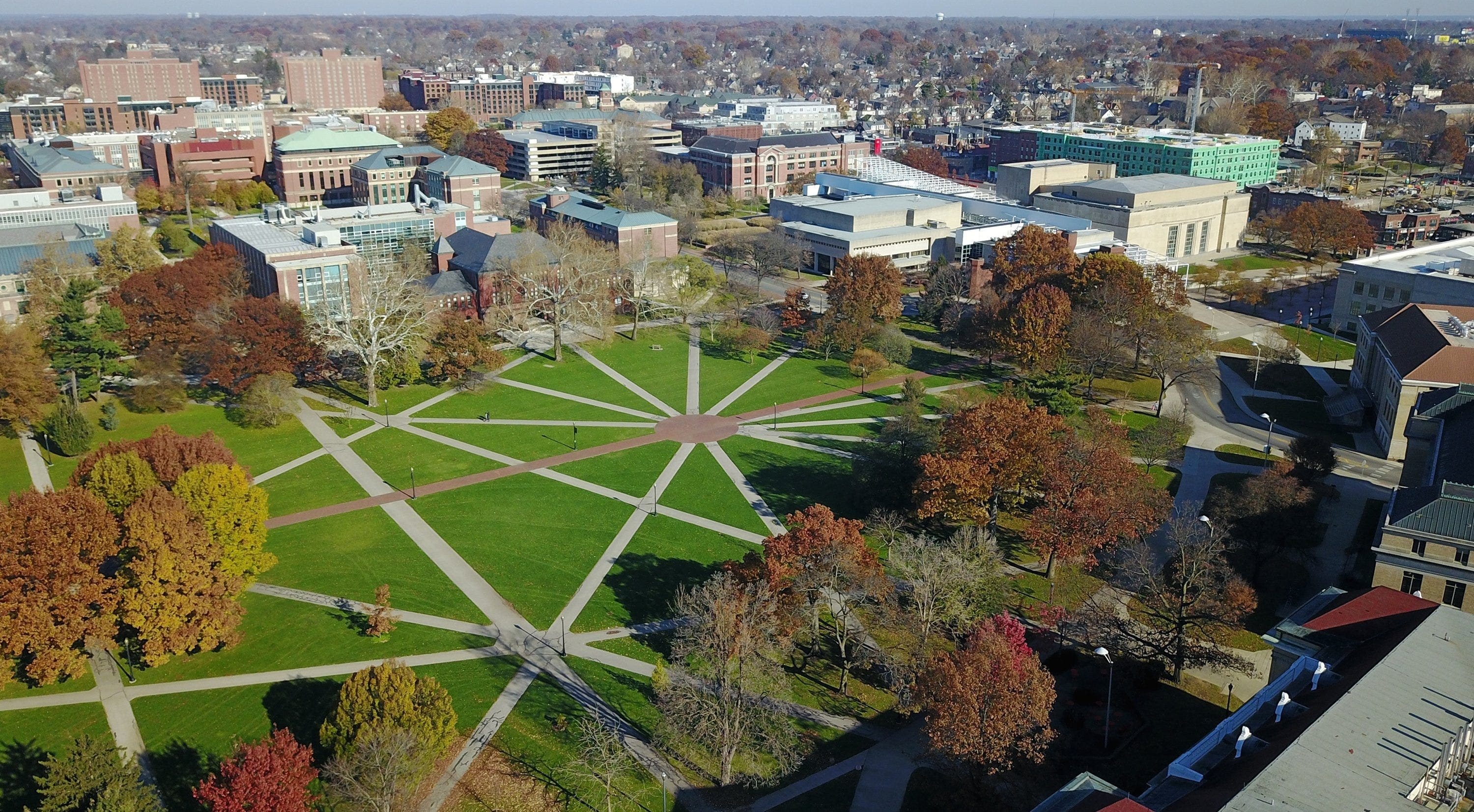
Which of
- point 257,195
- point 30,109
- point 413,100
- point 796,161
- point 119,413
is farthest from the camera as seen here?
point 413,100

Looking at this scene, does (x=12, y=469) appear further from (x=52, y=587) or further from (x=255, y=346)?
(x=52, y=587)

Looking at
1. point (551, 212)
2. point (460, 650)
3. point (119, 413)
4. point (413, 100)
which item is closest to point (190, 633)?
point (460, 650)

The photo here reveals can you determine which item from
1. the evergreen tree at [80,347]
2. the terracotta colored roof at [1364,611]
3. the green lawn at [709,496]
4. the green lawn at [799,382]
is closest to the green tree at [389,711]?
the green lawn at [709,496]

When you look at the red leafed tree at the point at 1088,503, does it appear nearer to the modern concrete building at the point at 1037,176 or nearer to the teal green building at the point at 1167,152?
the modern concrete building at the point at 1037,176

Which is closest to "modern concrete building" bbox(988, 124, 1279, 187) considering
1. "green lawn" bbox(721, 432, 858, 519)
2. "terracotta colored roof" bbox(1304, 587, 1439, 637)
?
"green lawn" bbox(721, 432, 858, 519)

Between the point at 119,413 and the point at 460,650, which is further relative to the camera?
the point at 119,413

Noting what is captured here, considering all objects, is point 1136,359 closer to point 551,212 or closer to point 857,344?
point 857,344
